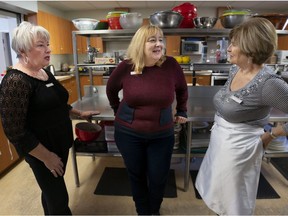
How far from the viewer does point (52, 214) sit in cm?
122

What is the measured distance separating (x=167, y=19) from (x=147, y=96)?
0.87m

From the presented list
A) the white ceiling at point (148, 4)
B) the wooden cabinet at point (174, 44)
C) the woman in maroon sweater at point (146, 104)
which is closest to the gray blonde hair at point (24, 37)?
the woman in maroon sweater at point (146, 104)

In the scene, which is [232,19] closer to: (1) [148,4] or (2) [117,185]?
(2) [117,185]

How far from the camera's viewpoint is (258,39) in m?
1.00

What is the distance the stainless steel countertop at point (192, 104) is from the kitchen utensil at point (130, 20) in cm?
72

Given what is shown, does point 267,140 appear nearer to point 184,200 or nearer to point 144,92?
point 144,92

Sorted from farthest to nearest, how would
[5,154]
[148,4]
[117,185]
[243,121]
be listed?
1. [148,4]
2. [5,154]
3. [117,185]
4. [243,121]

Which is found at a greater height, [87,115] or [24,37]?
[24,37]

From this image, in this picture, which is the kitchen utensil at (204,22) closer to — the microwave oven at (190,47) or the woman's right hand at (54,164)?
the woman's right hand at (54,164)

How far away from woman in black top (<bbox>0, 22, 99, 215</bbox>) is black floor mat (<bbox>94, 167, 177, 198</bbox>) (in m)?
0.70

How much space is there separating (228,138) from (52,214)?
3.48 ft

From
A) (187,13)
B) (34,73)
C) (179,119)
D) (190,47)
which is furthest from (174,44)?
(34,73)

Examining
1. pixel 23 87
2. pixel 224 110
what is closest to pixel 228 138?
pixel 224 110

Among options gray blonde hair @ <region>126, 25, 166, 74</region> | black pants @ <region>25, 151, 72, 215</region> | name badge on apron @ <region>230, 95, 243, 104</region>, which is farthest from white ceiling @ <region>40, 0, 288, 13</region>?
black pants @ <region>25, 151, 72, 215</region>
